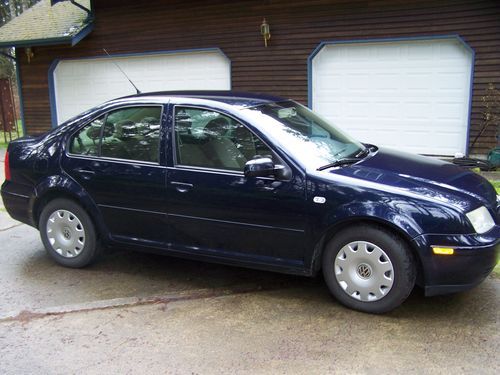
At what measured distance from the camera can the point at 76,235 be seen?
470 cm

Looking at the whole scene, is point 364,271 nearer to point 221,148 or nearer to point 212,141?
point 221,148

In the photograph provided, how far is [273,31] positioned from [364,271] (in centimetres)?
847

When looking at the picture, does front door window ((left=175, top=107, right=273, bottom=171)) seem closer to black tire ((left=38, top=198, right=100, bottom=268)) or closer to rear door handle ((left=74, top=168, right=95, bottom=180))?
rear door handle ((left=74, top=168, right=95, bottom=180))

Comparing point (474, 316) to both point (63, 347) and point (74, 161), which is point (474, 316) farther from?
point (74, 161)

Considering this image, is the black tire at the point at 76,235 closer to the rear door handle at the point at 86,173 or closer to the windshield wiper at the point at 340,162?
the rear door handle at the point at 86,173

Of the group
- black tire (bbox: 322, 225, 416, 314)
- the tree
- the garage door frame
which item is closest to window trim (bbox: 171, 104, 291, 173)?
black tire (bbox: 322, 225, 416, 314)

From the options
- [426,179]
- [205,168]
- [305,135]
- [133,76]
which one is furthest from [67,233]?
[133,76]

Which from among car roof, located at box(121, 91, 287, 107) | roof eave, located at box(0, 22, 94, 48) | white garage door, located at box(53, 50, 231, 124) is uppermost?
roof eave, located at box(0, 22, 94, 48)

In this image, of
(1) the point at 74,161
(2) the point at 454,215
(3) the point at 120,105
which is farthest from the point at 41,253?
(2) the point at 454,215

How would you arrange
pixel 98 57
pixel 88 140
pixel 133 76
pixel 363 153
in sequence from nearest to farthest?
pixel 363 153, pixel 88 140, pixel 133 76, pixel 98 57

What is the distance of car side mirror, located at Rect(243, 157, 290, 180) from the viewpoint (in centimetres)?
372

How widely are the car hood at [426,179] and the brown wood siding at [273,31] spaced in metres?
6.07

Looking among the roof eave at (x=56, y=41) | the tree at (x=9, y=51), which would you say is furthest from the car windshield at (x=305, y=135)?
the tree at (x=9, y=51)

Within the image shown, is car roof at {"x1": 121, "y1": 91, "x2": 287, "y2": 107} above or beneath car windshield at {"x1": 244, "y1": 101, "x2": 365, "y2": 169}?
above
